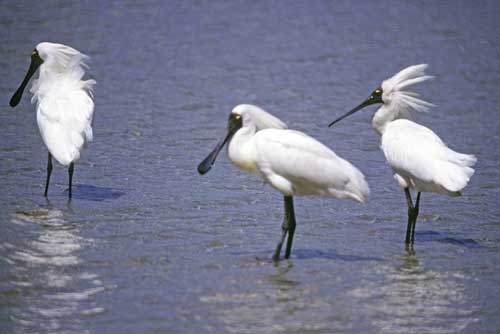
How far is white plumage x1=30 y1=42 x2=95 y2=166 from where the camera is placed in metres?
10.6

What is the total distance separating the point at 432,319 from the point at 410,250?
73.9 inches

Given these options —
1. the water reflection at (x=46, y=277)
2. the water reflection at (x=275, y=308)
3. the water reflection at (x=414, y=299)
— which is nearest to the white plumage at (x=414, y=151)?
the water reflection at (x=414, y=299)

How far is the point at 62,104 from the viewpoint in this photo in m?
11.1

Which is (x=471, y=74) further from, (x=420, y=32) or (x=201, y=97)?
(x=201, y=97)

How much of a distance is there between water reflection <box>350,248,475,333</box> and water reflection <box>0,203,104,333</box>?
195 centimetres

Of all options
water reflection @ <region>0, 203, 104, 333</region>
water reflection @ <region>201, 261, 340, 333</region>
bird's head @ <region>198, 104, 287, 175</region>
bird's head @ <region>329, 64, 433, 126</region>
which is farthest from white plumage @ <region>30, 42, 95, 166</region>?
water reflection @ <region>201, 261, 340, 333</region>

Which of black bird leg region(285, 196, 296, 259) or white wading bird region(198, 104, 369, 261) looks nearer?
white wading bird region(198, 104, 369, 261)

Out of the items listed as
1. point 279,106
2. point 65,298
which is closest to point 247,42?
point 279,106

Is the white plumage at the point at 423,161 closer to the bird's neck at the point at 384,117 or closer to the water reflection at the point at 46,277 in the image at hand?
the bird's neck at the point at 384,117

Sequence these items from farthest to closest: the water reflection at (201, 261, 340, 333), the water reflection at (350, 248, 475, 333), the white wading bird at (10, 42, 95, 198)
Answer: the white wading bird at (10, 42, 95, 198)
the water reflection at (350, 248, 475, 333)
the water reflection at (201, 261, 340, 333)

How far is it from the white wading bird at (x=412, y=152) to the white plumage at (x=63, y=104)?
2.93 meters

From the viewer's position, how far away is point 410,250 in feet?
30.4

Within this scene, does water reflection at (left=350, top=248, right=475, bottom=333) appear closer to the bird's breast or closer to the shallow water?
the shallow water

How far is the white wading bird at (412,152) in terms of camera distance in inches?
360
